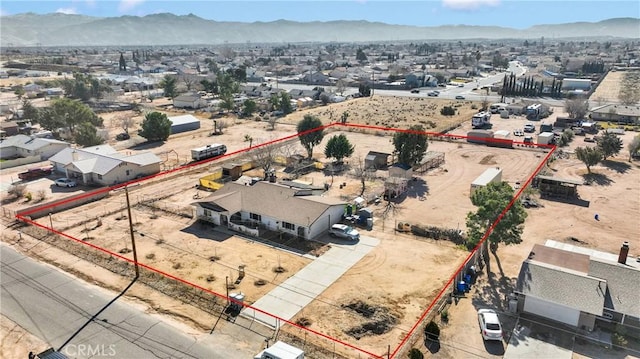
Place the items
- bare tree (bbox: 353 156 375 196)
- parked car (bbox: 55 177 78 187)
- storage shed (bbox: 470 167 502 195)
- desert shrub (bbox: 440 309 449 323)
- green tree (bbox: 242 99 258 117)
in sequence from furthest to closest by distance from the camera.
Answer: green tree (bbox: 242 99 258 117) < parked car (bbox: 55 177 78 187) < bare tree (bbox: 353 156 375 196) < storage shed (bbox: 470 167 502 195) < desert shrub (bbox: 440 309 449 323)

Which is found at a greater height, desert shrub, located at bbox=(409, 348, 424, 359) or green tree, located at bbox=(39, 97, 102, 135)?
green tree, located at bbox=(39, 97, 102, 135)

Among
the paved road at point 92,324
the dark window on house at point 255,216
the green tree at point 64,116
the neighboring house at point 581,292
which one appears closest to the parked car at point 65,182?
the paved road at point 92,324

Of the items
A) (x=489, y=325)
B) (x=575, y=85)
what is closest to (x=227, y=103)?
(x=489, y=325)

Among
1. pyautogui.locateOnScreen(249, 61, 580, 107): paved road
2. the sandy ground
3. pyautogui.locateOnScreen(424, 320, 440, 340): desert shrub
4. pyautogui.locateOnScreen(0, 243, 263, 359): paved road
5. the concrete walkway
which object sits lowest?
the sandy ground

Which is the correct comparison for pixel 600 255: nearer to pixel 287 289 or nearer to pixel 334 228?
pixel 334 228

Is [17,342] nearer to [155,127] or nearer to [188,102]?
[155,127]

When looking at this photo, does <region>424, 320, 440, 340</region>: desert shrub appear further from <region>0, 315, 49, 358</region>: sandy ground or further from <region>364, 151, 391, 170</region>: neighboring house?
<region>364, 151, 391, 170</region>: neighboring house

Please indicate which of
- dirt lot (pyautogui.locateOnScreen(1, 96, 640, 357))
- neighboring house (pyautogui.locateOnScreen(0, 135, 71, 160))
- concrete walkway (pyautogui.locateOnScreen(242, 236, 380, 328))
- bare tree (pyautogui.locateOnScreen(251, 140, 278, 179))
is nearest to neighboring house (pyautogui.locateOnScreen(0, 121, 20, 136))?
neighboring house (pyautogui.locateOnScreen(0, 135, 71, 160))
